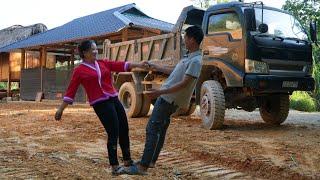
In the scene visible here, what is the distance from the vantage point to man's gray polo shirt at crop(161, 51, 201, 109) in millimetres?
4453

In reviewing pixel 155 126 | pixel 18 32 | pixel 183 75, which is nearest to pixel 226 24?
pixel 183 75

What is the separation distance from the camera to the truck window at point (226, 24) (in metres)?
8.42

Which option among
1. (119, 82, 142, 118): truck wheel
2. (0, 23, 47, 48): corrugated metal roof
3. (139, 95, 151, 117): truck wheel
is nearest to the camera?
(119, 82, 142, 118): truck wheel

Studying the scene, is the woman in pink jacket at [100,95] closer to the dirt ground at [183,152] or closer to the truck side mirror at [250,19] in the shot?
the dirt ground at [183,152]

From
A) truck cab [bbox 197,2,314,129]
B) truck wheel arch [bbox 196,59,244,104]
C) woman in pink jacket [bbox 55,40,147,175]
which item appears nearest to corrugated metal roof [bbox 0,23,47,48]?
truck wheel arch [bbox 196,59,244,104]

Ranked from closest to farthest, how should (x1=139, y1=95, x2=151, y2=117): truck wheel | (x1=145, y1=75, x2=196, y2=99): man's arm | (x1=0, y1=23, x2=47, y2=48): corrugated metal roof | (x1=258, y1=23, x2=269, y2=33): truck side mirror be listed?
(x1=145, y1=75, x2=196, y2=99): man's arm, (x1=258, y1=23, x2=269, y2=33): truck side mirror, (x1=139, y1=95, x2=151, y2=117): truck wheel, (x1=0, y1=23, x2=47, y2=48): corrugated metal roof

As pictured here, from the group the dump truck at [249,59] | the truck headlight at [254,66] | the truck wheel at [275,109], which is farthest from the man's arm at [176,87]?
the truck wheel at [275,109]

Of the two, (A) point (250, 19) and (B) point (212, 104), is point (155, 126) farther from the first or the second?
(A) point (250, 19)

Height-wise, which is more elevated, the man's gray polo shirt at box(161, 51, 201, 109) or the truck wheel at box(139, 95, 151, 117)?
the man's gray polo shirt at box(161, 51, 201, 109)

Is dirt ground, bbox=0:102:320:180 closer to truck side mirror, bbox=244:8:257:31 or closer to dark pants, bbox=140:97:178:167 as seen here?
dark pants, bbox=140:97:178:167

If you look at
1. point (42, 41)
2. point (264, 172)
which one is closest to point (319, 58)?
point (42, 41)

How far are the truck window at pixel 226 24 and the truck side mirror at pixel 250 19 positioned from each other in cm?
19

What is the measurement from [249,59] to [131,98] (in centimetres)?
416

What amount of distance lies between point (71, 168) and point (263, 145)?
3.15 m
